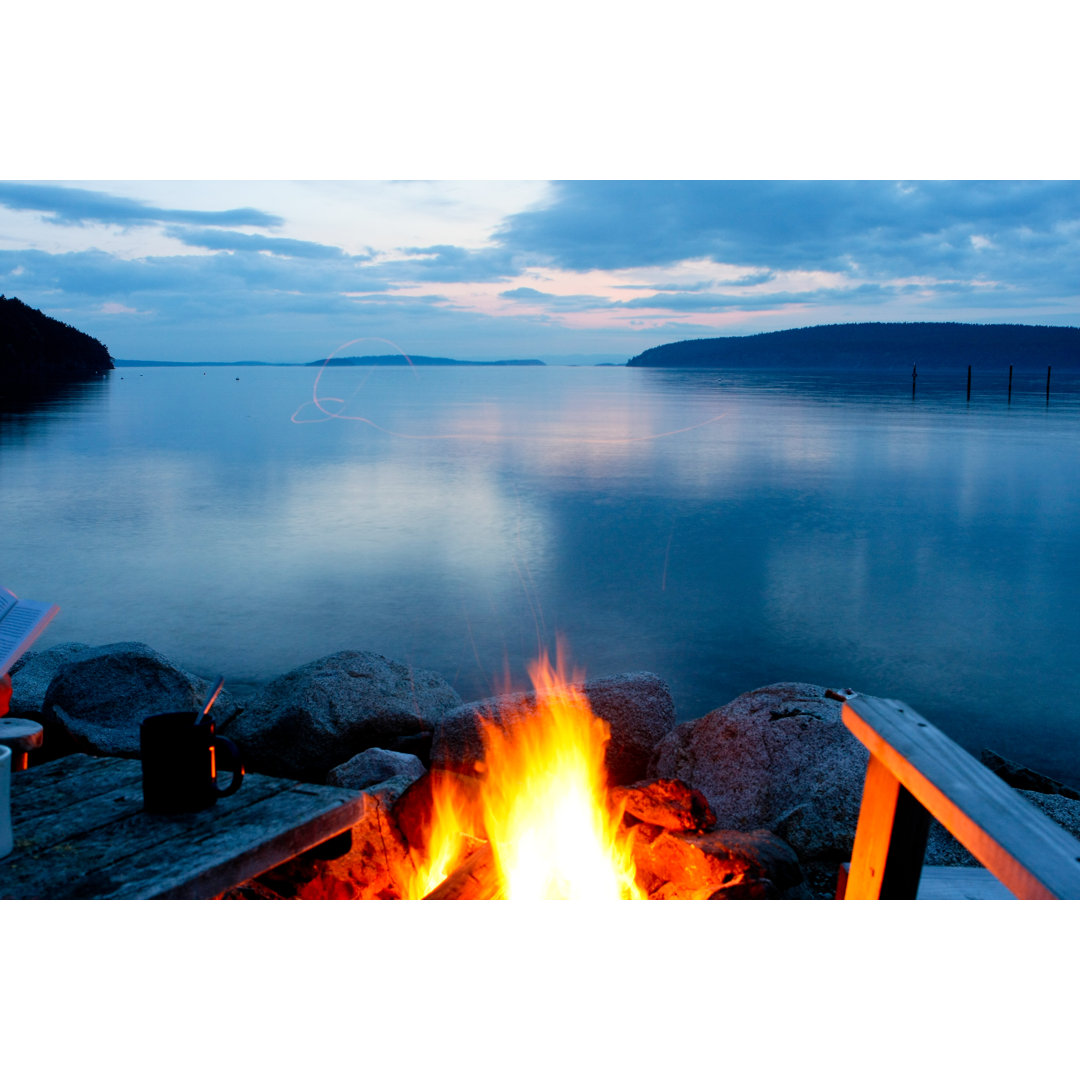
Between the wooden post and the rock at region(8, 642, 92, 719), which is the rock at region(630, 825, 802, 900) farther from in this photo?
the rock at region(8, 642, 92, 719)

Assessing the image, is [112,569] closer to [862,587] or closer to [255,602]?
[255,602]

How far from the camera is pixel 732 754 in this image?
15.4 feet

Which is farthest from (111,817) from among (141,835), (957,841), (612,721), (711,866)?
(612,721)

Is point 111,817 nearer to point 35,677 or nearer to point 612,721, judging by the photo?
point 612,721

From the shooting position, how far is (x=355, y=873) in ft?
11.2

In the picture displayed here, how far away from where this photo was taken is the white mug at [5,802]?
184 cm

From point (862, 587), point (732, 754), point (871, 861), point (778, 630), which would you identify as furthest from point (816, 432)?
point (871, 861)

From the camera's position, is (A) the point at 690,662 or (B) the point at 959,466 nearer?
(A) the point at 690,662

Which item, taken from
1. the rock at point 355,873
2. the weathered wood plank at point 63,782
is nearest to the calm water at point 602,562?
→ the rock at point 355,873

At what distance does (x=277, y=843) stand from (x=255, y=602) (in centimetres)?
775

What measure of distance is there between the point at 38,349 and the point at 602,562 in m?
79.9

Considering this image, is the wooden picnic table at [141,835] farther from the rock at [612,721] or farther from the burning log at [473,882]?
the rock at [612,721]

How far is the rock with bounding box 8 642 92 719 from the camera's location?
5668mm

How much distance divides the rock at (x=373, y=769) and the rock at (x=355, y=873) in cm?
71
